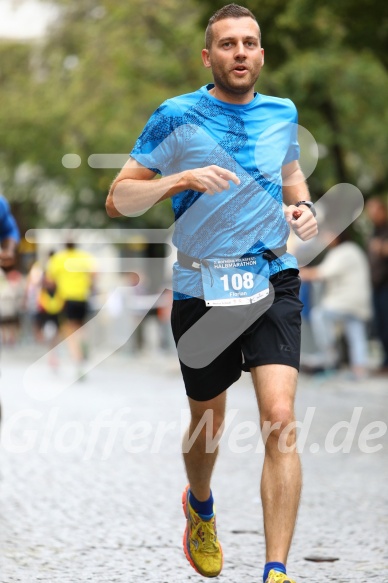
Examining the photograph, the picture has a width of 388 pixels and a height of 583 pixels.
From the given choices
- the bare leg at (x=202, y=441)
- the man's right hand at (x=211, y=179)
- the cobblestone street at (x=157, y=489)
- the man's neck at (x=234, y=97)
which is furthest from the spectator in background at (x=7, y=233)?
the man's right hand at (x=211, y=179)

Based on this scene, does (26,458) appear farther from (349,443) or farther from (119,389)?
(119,389)

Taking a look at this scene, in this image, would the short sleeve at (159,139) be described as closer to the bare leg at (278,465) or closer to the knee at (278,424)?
the bare leg at (278,465)

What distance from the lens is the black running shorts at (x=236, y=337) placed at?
15.6ft

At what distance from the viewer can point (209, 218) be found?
190 inches

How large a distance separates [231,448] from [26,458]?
60.4 inches

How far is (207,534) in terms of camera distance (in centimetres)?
520

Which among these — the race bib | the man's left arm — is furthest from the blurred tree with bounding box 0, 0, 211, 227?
the race bib

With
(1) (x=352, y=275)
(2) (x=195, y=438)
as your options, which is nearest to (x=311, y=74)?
(1) (x=352, y=275)

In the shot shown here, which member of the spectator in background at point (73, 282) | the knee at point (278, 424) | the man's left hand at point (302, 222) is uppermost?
the spectator in background at point (73, 282)

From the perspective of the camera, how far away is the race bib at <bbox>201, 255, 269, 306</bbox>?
482 cm

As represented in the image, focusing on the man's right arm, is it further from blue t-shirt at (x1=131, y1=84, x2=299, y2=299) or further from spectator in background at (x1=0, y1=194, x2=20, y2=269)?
spectator in background at (x1=0, y1=194, x2=20, y2=269)

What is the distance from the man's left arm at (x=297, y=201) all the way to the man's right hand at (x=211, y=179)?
1.08ft

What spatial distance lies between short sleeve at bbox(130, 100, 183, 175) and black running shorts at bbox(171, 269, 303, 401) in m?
0.53

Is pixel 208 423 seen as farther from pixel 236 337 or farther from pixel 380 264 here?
pixel 380 264
